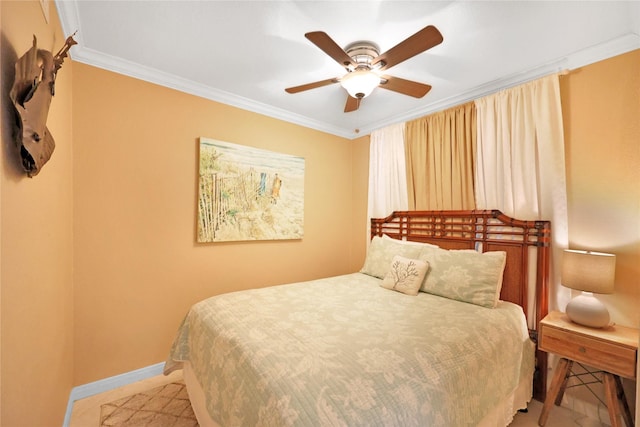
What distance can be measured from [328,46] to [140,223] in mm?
2024

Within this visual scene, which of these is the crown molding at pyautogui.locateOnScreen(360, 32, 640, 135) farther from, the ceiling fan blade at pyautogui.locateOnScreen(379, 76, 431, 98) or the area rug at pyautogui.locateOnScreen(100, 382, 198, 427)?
the area rug at pyautogui.locateOnScreen(100, 382, 198, 427)

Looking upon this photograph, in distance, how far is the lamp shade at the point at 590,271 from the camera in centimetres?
163

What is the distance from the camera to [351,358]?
119cm

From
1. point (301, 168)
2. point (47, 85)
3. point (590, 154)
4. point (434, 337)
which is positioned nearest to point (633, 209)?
point (590, 154)

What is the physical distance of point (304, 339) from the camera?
4.48ft

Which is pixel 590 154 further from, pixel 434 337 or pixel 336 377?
pixel 336 377

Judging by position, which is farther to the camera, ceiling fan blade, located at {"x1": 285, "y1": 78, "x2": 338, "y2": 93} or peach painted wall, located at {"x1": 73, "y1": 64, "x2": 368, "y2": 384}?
peach painted wall, located at {"x1": 73, "y1": 64, "x2": 368, "y2": 384}

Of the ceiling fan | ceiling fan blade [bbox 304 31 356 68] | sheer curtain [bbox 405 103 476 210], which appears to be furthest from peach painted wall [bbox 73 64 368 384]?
sheer curtain [bbox 405 103 476 210]

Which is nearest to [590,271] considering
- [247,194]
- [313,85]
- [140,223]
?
[313,85]

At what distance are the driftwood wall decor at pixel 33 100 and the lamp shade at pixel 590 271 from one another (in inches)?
113

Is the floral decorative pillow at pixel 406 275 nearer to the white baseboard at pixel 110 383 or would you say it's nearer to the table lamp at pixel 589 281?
the table lamp at pixel 589 281

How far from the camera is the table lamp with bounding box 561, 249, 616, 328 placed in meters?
1.64

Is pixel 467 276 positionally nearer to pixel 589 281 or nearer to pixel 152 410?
Answer: pixel 589 281

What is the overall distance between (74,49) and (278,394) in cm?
264
